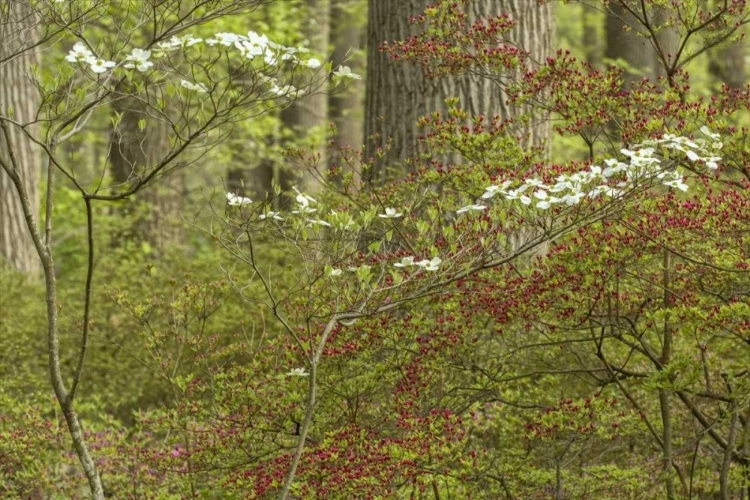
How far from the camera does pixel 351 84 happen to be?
13.3m

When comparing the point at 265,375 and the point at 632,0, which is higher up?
the point at 632,0

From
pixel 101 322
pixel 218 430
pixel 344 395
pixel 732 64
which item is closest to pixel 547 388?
pixel 344 395

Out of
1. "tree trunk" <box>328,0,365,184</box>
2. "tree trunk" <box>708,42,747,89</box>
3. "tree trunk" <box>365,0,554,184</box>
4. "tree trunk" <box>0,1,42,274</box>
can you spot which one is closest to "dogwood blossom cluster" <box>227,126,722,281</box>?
"tree trunk" <box>365,0,554,184</box>

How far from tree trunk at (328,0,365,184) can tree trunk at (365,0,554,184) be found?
687 cm

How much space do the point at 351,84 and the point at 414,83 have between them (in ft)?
26.0

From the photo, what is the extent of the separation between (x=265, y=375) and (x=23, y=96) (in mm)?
6425

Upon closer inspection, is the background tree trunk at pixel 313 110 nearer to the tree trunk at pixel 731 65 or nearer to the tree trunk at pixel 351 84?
the tree trunk at pixel 351 84

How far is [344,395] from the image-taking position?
12.1ft

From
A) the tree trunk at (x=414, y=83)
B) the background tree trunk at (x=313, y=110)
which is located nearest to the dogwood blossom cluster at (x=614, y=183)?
the tree trunk at (x=414, y=83)

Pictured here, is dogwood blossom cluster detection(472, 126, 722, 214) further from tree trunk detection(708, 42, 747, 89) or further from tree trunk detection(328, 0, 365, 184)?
tree trunk detection(708, 42, 747, 89)

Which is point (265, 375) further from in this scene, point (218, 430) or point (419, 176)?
point (419, 176)

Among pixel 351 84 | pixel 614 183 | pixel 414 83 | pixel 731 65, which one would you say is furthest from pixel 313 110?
pixel 614 183

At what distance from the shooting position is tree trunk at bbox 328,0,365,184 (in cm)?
1385

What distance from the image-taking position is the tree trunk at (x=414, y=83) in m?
5.45
